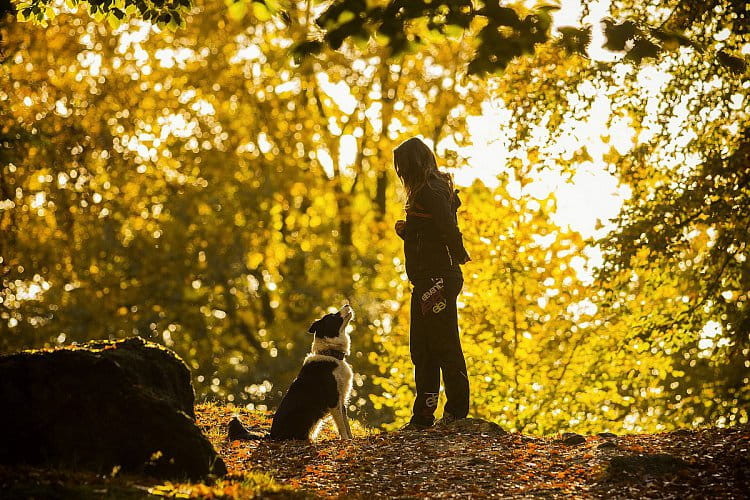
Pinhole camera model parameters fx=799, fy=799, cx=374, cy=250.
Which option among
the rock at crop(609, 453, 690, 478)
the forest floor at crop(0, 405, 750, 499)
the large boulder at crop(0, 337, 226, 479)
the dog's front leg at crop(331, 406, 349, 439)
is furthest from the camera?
the dog's front leg at crop(331, 406, 349, 439)

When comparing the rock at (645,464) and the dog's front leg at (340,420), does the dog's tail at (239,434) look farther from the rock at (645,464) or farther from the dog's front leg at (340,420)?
the rock at (645,464)

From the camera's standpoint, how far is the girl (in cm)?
826

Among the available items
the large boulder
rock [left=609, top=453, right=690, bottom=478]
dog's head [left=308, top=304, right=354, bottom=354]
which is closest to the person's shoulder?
dog's head [left=308, top=304, right=354, bottom=354]

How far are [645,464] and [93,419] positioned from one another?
4.48 metres

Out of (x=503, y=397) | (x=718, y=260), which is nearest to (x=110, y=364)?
(x=503, y=397)

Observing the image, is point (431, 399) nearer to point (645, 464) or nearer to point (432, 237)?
point (432, 237)

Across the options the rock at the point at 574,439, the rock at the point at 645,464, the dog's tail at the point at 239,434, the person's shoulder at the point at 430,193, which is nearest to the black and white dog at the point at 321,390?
the dog's tail at the point at 239,434

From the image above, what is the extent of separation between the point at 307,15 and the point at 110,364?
1614 cm

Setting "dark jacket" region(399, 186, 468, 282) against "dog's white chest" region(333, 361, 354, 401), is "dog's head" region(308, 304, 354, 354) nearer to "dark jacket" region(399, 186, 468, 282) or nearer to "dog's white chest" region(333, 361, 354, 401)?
"dog's white chest" region(333, 361, 354, 401)

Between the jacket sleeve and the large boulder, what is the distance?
3.30 metres

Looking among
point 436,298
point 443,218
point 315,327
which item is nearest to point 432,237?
point 443,218

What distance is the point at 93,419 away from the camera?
584 cm

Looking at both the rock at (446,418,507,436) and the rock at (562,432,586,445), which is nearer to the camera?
the rock at (562,432,586,445)

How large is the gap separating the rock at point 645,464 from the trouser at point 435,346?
6.68 ft
